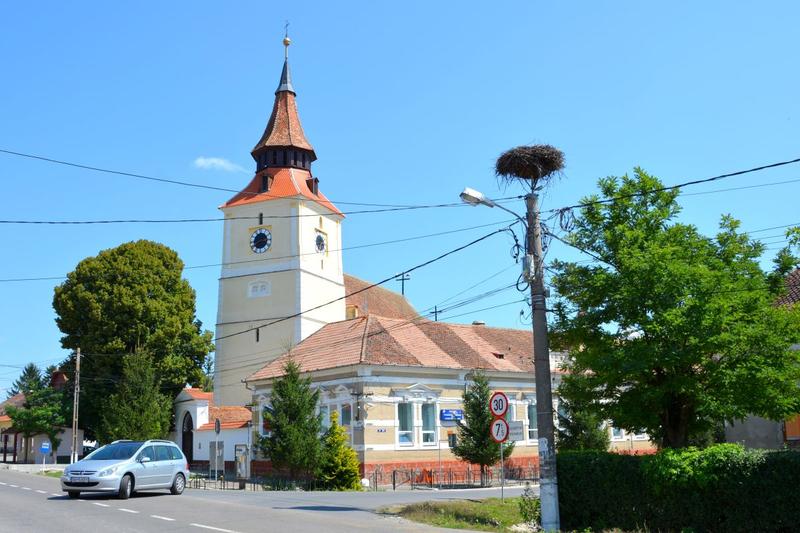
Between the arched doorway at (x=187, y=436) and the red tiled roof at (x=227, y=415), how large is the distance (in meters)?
1.31

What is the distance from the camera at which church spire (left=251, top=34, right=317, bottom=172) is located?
55.7 metres

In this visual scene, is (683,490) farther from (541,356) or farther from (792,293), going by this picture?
(792,293)

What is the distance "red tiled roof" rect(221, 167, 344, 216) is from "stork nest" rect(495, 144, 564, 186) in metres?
35.7

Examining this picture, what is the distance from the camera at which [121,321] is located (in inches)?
1959

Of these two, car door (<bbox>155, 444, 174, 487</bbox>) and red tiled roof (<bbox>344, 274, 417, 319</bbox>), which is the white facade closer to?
red tiled roof (<bbox>344, 274, 417, 319</bbox>)

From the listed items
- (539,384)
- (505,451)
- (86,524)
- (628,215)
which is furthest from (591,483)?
(505,451)

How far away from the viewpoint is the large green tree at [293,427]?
101ft

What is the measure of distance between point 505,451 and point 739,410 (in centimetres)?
1819

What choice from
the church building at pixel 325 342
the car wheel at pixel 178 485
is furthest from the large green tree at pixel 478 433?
the car wheel at pixel 178 485

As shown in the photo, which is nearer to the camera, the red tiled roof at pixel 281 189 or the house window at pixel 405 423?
the house window at pixel 405 423

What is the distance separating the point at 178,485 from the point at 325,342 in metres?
18.4

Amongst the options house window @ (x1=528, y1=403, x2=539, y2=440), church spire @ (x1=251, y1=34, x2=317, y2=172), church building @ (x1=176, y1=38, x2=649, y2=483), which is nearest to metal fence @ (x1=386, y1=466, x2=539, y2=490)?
church building @ (x1=176, y1=38, x2=649, y2=483)

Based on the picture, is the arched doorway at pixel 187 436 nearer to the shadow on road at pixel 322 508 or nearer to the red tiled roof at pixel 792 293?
the shadow on road at pixel 322 508

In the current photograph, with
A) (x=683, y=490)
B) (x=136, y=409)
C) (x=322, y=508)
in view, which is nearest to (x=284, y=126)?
(x=136, y=409)
